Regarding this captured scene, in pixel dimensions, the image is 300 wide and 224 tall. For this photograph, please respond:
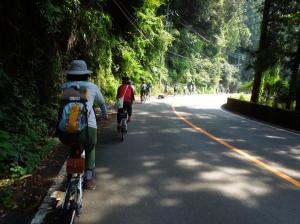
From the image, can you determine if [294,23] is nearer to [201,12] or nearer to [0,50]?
[0,50]

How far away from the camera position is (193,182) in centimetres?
668

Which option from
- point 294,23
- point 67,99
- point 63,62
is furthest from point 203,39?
point 67,99

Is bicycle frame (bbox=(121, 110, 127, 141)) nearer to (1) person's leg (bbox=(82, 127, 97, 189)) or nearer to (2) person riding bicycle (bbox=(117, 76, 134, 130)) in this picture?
(2) person riding bicycle (bbox=(117, 76, 134, 130))

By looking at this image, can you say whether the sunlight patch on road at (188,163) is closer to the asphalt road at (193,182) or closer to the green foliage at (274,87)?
the asphalt road at (193,182)

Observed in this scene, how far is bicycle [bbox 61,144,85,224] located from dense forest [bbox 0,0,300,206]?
2.15 m

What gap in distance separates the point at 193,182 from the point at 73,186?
2.75 meters

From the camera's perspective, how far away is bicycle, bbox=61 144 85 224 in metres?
4.35

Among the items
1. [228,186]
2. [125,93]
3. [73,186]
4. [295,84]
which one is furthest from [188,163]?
[295,84]

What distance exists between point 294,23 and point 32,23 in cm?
1700

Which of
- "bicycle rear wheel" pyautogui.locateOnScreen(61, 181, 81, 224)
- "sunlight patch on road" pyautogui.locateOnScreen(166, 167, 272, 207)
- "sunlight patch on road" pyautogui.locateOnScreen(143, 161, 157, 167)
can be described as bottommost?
"sunlight patch on road" pyautogui.locateOnScreen(143, 161, 157, 167)

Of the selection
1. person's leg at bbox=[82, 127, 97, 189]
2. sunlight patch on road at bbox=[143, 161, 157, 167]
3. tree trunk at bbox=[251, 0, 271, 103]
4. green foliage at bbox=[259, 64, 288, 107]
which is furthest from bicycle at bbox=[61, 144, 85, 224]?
green foliage at bbox=[259, 64, 288, 107]

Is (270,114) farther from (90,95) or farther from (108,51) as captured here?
(90,95)

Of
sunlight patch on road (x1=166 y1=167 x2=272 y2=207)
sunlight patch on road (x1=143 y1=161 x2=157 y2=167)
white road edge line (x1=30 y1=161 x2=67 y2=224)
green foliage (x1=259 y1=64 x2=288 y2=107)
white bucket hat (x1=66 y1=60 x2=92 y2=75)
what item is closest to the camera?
white road edge line (x1=30 y1=161 x2=67 y2=224)

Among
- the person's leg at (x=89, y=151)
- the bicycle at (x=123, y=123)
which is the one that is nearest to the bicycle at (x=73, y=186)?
the person's leg at (x=89, y=151)
